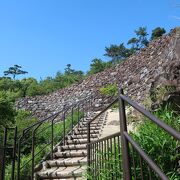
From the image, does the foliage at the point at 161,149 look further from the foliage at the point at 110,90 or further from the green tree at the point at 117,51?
the green tree at the point at 117,51

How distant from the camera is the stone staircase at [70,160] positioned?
566cm

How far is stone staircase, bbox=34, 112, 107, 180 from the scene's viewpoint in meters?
5.66

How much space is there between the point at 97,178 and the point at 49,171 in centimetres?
224

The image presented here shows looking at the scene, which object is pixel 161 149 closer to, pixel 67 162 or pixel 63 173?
pixel 63 173

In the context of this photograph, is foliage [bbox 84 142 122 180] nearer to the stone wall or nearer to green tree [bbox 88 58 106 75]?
the stone wall

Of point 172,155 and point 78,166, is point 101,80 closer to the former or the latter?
point 78,166

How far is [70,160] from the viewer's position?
643 cm

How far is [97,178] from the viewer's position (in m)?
4.01

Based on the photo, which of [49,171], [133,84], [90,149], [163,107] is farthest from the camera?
[133,84]

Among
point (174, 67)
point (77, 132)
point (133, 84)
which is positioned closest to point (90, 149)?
point (174, 67)

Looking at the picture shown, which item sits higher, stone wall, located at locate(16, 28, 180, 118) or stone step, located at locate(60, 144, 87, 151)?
stone wall, located at locate(16, 28, 180, 118)

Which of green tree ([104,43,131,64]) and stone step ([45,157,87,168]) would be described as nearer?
stone step ([45,157,87,168])

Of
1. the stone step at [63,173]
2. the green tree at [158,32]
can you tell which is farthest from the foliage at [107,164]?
the green tree at [158,32]

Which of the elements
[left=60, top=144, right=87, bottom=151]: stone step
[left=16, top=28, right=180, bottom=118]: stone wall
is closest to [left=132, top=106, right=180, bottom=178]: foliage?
[left=60, top=144, right=87, bottom=151]: stone step
